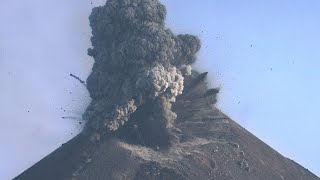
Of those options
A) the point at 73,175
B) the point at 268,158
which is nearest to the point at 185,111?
the point at 268,158

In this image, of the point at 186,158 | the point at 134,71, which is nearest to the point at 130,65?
the point at 134,71

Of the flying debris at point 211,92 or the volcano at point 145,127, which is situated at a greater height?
the flying debris at point 211,92

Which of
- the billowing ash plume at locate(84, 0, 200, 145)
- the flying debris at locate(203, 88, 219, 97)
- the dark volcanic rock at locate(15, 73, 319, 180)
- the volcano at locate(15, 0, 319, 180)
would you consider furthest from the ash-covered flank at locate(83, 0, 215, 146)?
the flying debris at locate(203, 88, 219, 97)

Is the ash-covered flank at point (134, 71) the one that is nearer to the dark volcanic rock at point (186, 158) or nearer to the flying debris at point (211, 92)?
the dark volcanic rock at point (186, 158)

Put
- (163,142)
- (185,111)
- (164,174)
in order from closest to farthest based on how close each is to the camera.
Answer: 1. (164,174)
2. (163,142)
3. (185,111)

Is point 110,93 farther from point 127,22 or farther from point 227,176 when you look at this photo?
point 227,176

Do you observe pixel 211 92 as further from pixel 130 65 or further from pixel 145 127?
pixel 130 65

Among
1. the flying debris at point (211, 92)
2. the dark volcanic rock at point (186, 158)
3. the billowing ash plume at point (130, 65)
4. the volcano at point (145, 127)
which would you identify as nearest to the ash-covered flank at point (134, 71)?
the billowing ash plume at point (130, 65)
